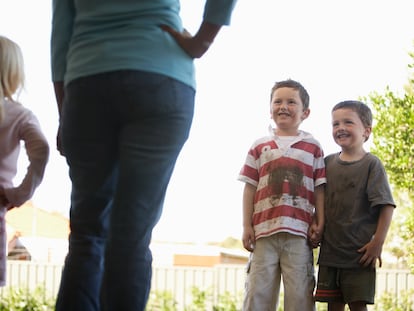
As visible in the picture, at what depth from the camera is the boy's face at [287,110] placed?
2.19 m

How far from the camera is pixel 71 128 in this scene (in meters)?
1.25

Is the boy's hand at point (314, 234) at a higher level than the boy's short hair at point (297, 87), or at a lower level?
lower

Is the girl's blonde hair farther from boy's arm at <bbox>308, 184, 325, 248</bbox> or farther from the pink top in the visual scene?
boy's arm at <bbox>308, 184, 325, 248</bbox>

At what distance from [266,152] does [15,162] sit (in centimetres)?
75

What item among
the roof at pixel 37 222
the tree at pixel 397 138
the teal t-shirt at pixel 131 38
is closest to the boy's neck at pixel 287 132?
the teal t-shirt at pixel 131 38

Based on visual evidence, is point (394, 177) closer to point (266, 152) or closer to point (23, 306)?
point (266, 152)

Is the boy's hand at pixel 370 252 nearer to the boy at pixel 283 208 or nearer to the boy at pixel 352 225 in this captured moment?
the boy at pixel 352 225

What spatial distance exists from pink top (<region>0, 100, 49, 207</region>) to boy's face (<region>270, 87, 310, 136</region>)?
0.76m

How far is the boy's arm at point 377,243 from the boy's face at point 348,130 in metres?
0.22

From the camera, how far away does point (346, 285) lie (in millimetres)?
2094

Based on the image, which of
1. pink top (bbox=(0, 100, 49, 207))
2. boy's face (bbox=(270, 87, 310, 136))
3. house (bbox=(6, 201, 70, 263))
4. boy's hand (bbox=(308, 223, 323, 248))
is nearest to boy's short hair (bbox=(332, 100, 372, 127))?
boy's face (bbox=(270, 87, 310, 136))

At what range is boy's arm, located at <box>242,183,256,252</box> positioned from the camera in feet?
7.04

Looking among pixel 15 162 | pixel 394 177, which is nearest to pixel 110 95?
pixel 15 162

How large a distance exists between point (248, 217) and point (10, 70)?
0.80 meters
